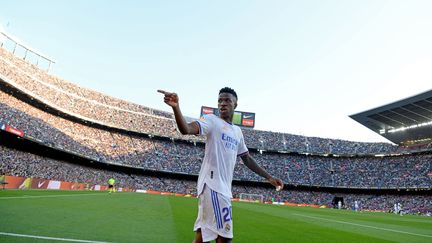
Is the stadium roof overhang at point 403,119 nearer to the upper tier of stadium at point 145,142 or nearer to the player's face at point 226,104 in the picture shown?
the upper tier of stadium at point 145,142

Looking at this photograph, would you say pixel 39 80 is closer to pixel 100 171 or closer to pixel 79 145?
pixel 79 145

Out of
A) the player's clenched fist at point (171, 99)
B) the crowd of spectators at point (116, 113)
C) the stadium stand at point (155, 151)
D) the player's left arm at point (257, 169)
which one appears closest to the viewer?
the player's clenched fist at point (171, 99)

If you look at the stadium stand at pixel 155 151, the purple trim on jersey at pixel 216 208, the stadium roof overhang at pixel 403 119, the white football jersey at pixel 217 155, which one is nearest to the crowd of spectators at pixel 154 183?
the stadium stand at pixel 155 151

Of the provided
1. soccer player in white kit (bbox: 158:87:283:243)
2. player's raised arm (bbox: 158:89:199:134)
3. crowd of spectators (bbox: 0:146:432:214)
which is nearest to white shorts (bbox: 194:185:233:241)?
soccer player in white kit (bbox: 158:87:283:243)

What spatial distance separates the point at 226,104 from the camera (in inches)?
156

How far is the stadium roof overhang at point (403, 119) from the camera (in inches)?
1846

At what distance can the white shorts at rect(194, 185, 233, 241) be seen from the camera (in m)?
3.49

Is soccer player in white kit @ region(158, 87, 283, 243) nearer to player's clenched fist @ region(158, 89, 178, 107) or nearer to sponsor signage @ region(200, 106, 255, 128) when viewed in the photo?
player's clenched fist @ region(158, 89, 178, 107)

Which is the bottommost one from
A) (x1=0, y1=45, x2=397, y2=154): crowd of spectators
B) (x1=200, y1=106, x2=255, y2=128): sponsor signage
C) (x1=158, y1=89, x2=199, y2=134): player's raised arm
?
(x1=158, y1=89, x2=199, y2=134): player's raised arm

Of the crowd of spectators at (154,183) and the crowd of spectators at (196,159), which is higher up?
the crowd of spectators at (196,159)

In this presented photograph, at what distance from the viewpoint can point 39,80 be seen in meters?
48.0

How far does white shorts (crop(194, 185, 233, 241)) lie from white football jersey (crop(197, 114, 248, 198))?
0.08m

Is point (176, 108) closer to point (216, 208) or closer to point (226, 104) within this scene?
point (226, 104)

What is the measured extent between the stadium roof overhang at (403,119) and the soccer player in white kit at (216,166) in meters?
48.7
